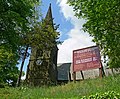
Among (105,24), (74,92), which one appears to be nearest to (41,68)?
(105,24)

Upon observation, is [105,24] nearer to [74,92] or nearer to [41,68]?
[74,92]

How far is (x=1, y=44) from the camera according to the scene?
81.8 ft

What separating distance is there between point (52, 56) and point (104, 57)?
25798mm

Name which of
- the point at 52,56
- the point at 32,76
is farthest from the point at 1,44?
the point at 52,56

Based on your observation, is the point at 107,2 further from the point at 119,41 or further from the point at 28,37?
the point at 28,37

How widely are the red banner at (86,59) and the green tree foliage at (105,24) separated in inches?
127

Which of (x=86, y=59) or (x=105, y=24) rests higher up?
(x=105, y=24)

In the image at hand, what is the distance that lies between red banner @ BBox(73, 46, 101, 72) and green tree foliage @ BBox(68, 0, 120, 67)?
10.5 feet

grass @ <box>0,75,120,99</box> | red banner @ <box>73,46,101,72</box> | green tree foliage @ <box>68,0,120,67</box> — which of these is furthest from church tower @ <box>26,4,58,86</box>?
grass @ <box>0,75,120,99</box>

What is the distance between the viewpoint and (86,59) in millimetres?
21453

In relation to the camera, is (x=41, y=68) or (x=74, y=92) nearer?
(x=74, y=92)

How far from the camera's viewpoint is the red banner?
2091cm

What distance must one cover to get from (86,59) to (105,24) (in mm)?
4072

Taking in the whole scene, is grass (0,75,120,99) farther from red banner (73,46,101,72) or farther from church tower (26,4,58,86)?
church tower (26,4,58,86)
